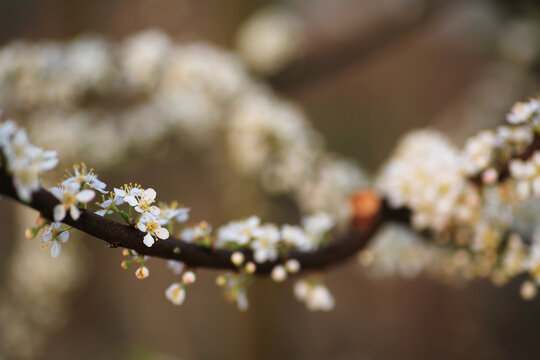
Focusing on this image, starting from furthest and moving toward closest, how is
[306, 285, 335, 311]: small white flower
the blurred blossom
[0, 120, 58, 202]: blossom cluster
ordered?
1. the blurred blossom
2. [306, 285, 335, 311]: small white flower
3. [0, 120, 58, 202]: blossom cluster

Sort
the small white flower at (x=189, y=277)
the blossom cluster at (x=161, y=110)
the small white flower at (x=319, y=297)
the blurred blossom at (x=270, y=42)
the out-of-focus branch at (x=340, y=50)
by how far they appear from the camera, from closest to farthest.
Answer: the small white flower at (x=189, y=277) < the small white flower at (x=319, y=297) < the blossom cluster at (x=161, y=110) < the out-of-focus branch at (x=340, y=50) < the blurred blossom at (x=270, y=42)

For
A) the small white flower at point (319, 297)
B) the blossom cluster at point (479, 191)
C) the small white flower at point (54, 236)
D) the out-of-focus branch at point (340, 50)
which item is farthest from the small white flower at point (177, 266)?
the out-of-focus branch at point (340, 50)

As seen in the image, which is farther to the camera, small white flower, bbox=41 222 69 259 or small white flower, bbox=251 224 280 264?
small white flower, bbox=251 224 280 264

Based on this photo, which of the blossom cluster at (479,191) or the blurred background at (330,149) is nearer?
the blossom cluster at (479,191)

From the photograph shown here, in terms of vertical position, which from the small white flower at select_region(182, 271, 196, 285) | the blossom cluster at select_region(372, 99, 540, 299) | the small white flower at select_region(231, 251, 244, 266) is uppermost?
the blossom cluster at select_region(372, 99, 540, 299)

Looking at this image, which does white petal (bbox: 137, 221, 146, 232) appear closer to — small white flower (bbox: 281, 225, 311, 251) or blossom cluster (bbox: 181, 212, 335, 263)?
blossom cluster (bbox: 181, 212, 335, 263)

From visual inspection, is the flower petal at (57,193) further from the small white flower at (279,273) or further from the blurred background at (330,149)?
the blurred background at (330,149)

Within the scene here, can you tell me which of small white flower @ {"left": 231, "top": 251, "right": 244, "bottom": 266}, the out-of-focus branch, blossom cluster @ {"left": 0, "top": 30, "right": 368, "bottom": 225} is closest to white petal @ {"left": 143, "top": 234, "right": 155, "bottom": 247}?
small white flower @ {"left": 231, "top": 251, "right": 244, "bottom": 266}

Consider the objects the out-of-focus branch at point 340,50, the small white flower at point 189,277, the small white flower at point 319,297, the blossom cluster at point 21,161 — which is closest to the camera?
the blossom cluster at point 21,161

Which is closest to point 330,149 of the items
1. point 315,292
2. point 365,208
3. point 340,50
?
point 340,50
